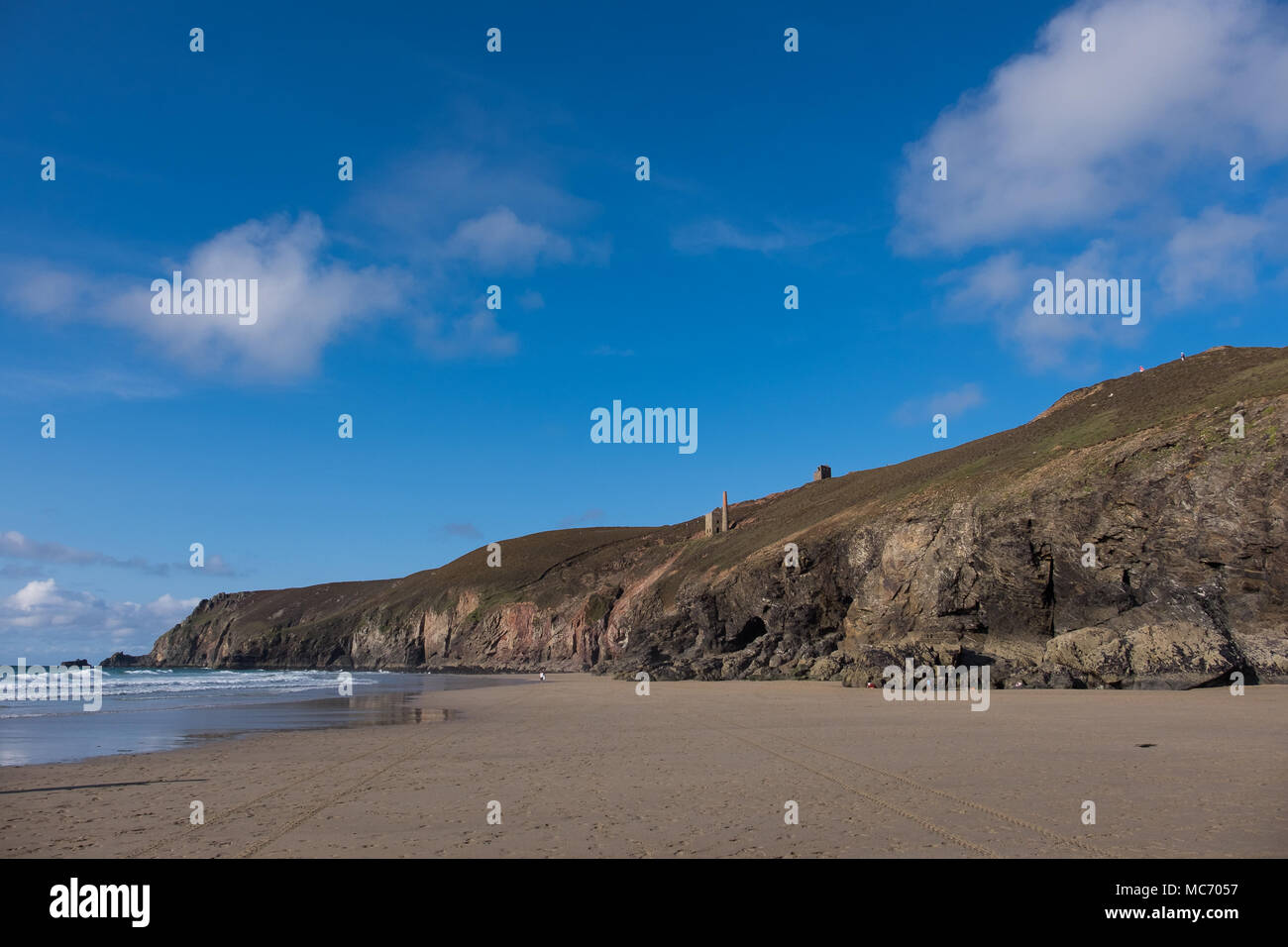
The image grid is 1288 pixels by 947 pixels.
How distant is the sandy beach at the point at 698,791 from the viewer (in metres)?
8.89

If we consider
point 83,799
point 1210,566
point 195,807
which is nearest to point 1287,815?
point 195,807

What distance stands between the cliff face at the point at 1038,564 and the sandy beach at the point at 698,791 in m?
16.8

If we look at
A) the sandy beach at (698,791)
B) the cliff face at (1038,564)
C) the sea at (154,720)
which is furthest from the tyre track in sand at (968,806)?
the cliff face at (1038,564)

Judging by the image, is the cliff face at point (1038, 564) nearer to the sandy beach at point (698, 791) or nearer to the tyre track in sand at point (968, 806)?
the sandy beach at point (698, 791)

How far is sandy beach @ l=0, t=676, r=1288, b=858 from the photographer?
8.89m

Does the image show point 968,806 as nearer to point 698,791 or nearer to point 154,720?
point 698,791

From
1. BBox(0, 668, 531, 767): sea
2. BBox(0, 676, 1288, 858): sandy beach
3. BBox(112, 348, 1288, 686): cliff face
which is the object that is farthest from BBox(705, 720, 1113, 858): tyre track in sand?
BBox(112, 348, 1288, 686): cliff face

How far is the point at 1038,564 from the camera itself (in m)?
45.5

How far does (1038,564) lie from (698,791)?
39744 millimetres

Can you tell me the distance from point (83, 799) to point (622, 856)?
30.3 ft

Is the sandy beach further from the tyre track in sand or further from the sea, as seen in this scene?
the sea

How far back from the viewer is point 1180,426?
44062 millimetres

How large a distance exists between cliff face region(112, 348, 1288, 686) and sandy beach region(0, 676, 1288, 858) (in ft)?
55.0
